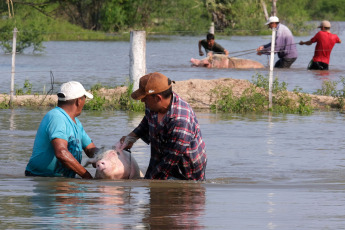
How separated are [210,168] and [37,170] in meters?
2.40

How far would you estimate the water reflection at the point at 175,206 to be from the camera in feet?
17.5

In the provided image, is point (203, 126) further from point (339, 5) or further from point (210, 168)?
point (339, 5)

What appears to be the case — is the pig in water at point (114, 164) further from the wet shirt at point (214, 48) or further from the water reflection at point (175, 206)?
the wet shirt at point (214, 48)

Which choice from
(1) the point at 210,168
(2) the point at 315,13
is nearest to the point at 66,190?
(1) the point at 210,168

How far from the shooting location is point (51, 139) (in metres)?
6.84

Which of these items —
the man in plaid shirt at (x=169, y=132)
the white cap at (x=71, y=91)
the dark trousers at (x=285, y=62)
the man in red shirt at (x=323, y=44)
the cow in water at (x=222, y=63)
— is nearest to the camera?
the man in plaid shirt at (x=169, y=132)

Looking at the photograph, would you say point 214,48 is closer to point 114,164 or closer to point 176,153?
point 114,164

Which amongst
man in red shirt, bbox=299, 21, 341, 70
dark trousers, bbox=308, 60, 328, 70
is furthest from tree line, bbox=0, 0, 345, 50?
man in red shirt, bbox=299, 21, 341, 70

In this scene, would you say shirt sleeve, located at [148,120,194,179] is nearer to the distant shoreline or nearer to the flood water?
the flood water

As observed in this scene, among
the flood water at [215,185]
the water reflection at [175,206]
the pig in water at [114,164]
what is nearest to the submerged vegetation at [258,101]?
the flood water at [215,185]

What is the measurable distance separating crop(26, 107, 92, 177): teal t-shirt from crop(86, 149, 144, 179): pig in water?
24cm

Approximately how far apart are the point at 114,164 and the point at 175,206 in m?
1.30

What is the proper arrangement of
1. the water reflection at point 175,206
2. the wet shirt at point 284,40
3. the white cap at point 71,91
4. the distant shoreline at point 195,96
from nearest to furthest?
the water reflection at point 175,206 → the white cap at point 71,91 → the distant shoreline at point 195,96 → the wet shirt at point 284,40

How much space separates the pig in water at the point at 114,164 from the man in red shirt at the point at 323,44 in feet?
48.2
